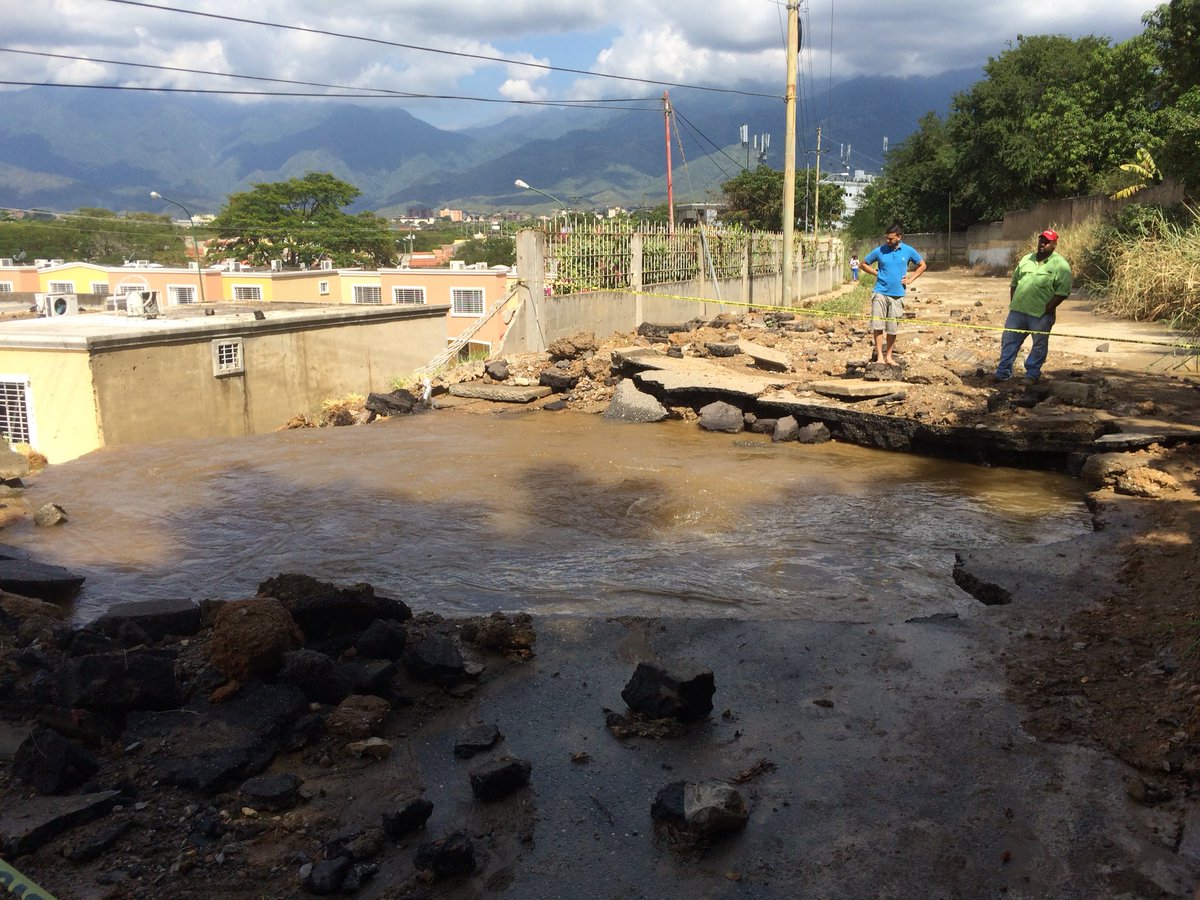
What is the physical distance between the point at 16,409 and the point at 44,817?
14.9 m

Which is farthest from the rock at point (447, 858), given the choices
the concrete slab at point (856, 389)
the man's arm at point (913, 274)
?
the man's arm at point (913, 274)

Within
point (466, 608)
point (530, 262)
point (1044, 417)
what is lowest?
point (466, 608)

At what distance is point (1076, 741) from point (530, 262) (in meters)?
11.9

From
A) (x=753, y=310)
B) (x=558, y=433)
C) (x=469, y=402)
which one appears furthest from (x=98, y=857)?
(x=753, y=310)

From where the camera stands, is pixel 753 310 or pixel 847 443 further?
pixel 753 310

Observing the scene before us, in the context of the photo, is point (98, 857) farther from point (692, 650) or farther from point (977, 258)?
point (977, 258)

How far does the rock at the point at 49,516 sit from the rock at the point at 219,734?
4.20 m

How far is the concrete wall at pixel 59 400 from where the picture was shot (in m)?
14.7

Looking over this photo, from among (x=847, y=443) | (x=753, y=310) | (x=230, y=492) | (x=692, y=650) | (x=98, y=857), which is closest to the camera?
(x=98, y=857)

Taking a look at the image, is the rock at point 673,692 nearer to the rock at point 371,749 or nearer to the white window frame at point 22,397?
the rock at point 371,749

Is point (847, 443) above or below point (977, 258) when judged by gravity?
below

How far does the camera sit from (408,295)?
155ft

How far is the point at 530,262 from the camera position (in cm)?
1425

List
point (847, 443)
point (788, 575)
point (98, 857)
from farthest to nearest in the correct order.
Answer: point (847, 443), point (788, 575), point (98, 857)
